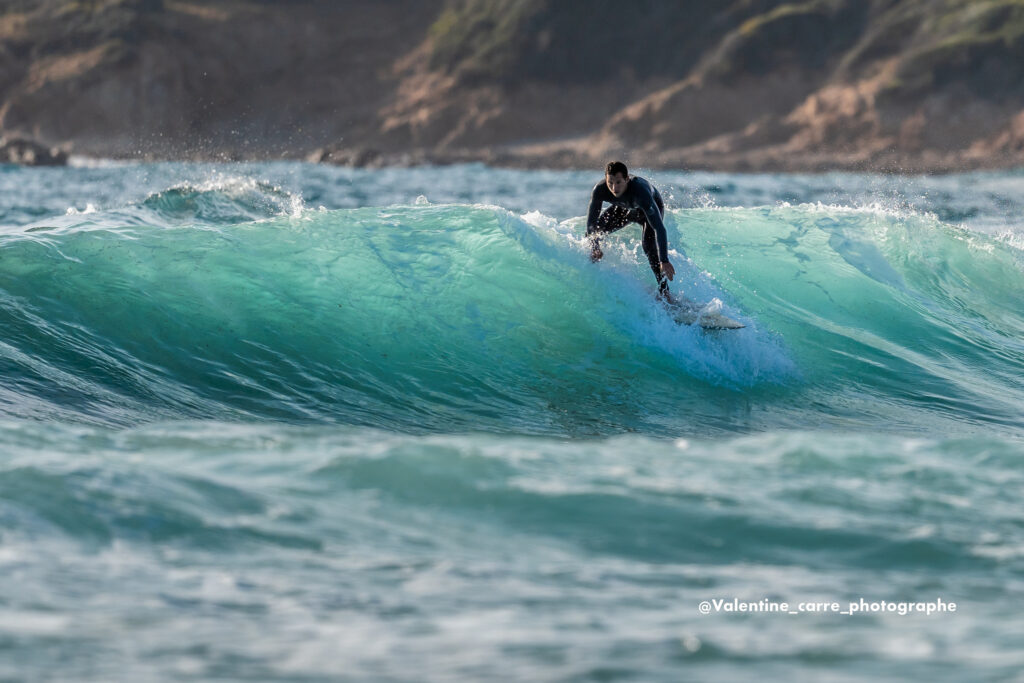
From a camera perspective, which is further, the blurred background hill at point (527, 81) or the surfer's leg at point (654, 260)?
the blurred background hill at point (527, 81)

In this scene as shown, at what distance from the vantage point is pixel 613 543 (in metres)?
4.89

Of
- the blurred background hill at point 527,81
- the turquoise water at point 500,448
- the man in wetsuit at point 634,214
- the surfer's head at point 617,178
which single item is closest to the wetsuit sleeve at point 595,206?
the man in wetsuit at point 634,214

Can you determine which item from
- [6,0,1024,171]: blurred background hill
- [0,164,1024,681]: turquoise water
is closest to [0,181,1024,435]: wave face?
[0,164,1024,681]: turquoise water

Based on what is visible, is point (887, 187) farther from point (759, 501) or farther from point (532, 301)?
point (759, 501)

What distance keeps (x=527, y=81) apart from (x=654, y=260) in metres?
58.0

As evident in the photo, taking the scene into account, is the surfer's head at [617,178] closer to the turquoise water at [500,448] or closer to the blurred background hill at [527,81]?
the turquoise water at [500,448]

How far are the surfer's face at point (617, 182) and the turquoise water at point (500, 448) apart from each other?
106 centimetres

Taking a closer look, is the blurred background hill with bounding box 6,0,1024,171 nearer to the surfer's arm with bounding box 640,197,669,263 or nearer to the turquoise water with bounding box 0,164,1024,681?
the turquoise water with bounding box 0,164,1024,681

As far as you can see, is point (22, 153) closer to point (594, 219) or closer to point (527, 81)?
point (527, 81)

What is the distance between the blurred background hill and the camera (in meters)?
56.8

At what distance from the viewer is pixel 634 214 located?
380 inches

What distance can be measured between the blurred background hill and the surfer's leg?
154 ft

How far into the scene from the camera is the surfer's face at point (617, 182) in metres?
9.19

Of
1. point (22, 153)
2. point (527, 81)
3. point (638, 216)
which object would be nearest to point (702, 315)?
point (638, 216)
